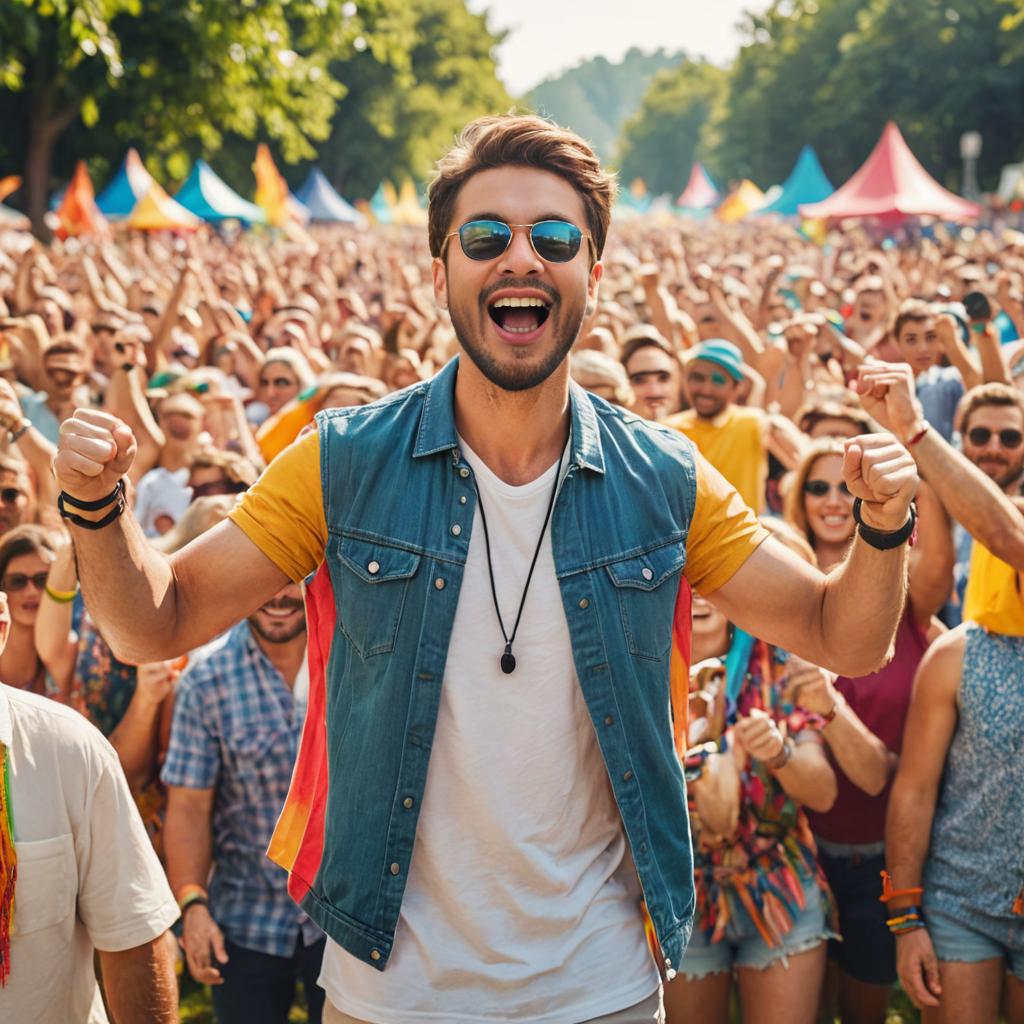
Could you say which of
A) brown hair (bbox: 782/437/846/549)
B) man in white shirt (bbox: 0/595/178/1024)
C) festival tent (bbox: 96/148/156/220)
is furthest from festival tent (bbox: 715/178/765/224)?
man in white shirt (bbox: 0/595/178/1024)

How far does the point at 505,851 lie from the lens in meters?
2.14

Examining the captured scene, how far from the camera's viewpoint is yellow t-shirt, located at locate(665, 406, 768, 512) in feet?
20.1

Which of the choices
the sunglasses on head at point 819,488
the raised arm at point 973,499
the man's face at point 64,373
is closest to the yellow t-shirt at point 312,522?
the raised arm at point 973,499

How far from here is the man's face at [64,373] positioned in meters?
7.53

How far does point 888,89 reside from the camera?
6166 cm

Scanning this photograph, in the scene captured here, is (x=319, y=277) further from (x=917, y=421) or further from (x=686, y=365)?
(x=917, y=421)

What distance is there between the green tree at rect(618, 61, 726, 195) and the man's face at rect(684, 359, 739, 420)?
464 ft

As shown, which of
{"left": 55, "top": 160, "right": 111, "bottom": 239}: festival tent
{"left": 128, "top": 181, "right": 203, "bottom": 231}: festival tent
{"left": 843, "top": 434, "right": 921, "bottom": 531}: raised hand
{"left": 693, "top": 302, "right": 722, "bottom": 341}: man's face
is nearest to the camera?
{"left": 843, "top": 434, "right": 921, "bottom": 531}: raised hand

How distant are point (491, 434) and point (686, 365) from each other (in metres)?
4.39

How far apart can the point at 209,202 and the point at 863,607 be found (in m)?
29.8

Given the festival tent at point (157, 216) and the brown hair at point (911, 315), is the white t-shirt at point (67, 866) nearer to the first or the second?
the brown hair at point (911, 315)

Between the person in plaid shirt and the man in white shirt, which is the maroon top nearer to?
the person in plaid shirt

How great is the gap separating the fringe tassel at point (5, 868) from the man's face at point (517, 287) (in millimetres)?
1025

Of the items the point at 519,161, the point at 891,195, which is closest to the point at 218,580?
the point at 519,161
